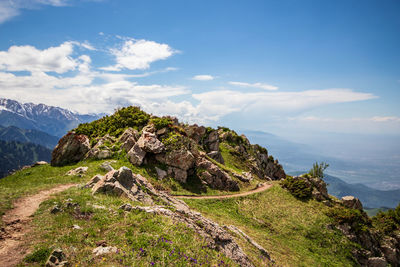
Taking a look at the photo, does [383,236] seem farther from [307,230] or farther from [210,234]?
[210,234]

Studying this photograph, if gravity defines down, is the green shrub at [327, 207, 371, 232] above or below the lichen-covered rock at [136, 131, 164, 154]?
below

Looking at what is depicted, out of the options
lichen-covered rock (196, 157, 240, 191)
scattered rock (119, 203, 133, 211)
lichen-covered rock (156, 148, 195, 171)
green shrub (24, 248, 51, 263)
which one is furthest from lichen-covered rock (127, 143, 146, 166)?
green shrub (24, 248, 51, 263)

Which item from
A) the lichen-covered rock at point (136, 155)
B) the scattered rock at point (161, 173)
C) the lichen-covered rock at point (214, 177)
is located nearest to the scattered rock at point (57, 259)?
the scattered rock at point (161, 173)

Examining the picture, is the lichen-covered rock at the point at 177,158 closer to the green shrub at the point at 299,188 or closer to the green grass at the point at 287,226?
the green grass at the point at 287,226

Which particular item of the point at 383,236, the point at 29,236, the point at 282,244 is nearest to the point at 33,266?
the point at 29,236

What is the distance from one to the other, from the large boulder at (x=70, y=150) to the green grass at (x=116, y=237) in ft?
71.8

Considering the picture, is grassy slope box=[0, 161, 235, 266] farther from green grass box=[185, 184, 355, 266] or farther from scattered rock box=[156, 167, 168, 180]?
scattered rock box=[156, 167, 168, 180]

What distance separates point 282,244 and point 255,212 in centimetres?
733

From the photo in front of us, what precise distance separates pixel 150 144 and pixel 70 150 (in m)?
13.9

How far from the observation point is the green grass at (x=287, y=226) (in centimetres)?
2600

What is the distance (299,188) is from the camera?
4159cm

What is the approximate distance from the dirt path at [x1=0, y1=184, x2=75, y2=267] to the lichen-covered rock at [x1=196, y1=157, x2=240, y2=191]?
26208 mm

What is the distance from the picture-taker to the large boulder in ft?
112

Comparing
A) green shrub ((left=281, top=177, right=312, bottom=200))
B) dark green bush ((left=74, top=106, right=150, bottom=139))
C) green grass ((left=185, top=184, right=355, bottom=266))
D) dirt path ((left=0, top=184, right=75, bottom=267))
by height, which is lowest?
green grass ((left=185, top=184, right=355, bottom=266))
